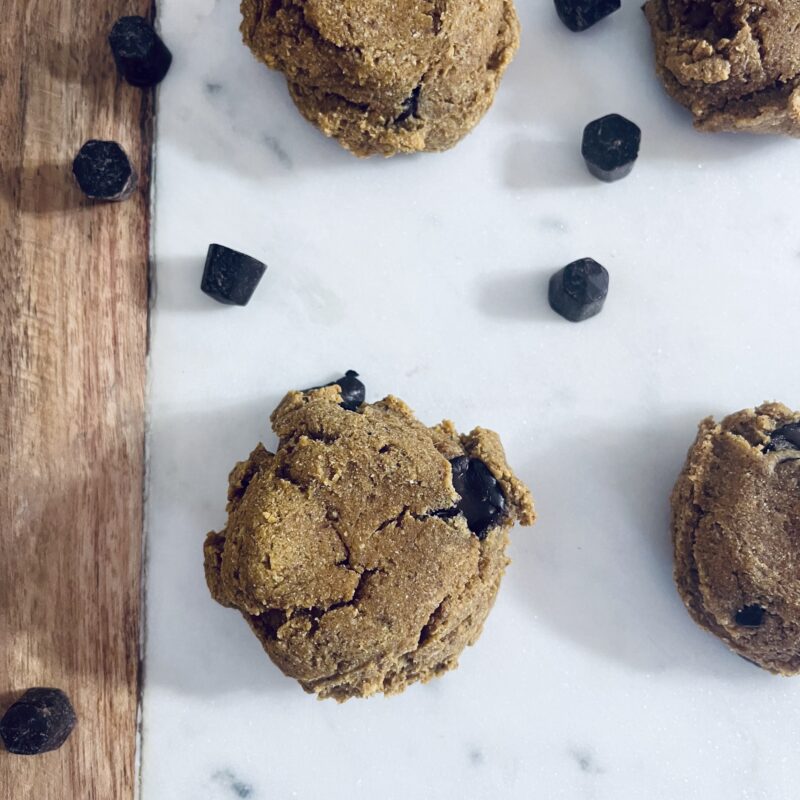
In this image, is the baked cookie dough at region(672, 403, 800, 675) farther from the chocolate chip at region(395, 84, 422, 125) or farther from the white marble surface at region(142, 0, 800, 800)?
the chocolate chip at region(395, 84, 422, 125)

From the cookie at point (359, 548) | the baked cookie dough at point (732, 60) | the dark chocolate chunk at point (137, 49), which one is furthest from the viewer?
the dark chocolate chunk at point (137, 49)

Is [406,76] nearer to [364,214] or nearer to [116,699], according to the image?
[364,214]

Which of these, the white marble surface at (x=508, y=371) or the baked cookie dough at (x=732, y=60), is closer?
the baked cookie dough at (x=732, y=60)

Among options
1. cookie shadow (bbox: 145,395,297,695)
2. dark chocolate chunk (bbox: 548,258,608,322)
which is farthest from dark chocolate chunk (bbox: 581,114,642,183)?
cookie shadow (bbox: 145,395,297,695)

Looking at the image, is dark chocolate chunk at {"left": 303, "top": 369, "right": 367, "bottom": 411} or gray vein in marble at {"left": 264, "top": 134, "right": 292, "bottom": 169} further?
gray vein in marble at {"left": 264, "top": 134, "right": 292, "bottom": 169}

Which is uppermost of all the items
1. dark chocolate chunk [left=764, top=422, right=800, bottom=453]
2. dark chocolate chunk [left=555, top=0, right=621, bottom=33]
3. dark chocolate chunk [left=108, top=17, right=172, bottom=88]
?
dark chocolate chunk [left=555, top=0, right=621, bottom=33]

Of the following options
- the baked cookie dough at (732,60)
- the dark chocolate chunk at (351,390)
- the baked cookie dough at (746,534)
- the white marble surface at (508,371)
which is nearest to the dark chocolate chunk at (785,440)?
the baked cookie dough at (746,534)

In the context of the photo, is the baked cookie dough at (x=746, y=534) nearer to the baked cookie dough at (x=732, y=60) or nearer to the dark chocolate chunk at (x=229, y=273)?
the baked cookie dough at (x=732, y=60)
